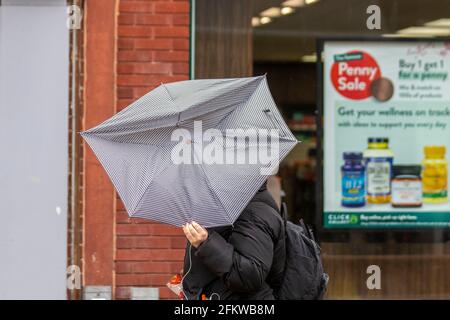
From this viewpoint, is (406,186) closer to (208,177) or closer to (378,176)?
(378,176)

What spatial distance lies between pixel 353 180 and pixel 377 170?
0.21 m

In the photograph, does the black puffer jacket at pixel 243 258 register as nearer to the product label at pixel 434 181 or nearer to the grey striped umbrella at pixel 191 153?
the grey striped umbrella at pixel 191 153

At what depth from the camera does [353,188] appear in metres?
6.78

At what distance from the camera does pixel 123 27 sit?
256 inches

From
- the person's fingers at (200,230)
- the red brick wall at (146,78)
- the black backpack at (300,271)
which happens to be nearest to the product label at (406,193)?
the red brick wall at (146,78)

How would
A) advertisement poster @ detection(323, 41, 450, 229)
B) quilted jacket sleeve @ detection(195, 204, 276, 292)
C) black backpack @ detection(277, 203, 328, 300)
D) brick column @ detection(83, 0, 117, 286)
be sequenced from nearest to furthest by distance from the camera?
1. quilted jacket sleeve @ detection(195, 204, 276, 292)
2. black backpack @ detection(277, 203, 328, 300)
3. brick column @ detection(83, 0, 117, 286)
4. advertisement poster @ detection(323, 41, 450, 229)

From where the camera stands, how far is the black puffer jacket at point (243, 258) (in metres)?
3.71

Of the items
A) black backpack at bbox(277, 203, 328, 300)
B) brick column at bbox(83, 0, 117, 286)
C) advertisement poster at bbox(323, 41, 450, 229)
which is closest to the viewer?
black backpack at bbox(277, 203, 328, 300)

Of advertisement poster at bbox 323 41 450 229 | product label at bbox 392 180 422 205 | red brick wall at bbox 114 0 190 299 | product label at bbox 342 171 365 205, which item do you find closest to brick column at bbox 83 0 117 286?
red brick wall at bbox 114 0 190 299

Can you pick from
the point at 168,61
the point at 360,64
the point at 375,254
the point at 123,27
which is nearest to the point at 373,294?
the point at 375,254

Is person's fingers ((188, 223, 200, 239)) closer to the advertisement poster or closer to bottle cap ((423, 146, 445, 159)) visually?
the advertisement poster

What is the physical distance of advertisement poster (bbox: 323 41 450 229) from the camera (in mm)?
6758

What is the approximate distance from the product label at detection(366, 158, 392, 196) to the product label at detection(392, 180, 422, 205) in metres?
0.06

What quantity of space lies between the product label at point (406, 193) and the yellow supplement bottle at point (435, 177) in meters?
0.06
